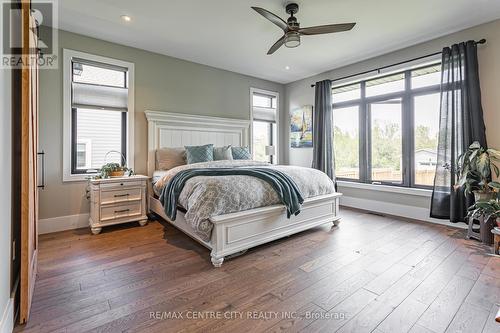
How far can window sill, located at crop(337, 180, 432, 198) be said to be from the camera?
3893 mm

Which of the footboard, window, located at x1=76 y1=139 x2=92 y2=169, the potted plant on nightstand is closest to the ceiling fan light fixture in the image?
the footboard

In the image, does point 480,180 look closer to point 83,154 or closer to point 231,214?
point 231,214

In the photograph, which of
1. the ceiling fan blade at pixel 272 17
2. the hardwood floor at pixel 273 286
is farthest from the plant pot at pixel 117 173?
the ceiling fan blade at pixel 272 17

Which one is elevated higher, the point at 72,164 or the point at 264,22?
the point at 264,22

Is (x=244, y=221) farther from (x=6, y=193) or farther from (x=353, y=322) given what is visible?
(x=6, y=193)

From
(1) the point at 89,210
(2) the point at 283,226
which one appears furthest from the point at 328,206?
(1) the point at 89,210

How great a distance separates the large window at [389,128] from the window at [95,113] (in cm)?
→ 404

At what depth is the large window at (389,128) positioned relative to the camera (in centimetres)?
392

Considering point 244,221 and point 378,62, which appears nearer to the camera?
point 244,221

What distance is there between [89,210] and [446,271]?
174 inches

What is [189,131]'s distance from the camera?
14.9 feet

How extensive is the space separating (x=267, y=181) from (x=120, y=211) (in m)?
2.14

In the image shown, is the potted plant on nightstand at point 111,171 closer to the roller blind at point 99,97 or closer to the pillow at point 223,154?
the roller blind at point 99,97

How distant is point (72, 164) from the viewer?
3582mm
